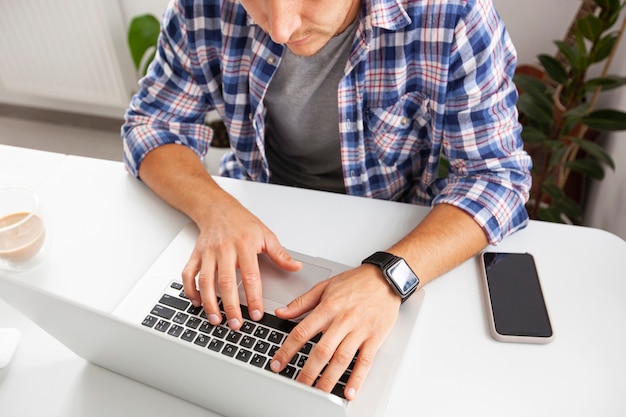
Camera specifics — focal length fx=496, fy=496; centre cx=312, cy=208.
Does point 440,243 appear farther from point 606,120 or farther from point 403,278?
point 606,120

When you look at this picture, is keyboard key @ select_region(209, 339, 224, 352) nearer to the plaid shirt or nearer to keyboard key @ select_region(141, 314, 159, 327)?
keyboard key @ select_region(141, 314, 159, 327)

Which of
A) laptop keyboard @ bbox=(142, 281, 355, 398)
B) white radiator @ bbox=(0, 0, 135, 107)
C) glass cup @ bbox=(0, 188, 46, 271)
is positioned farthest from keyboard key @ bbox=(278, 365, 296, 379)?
white radiator @ bbox=(0, 0, 135, 107)

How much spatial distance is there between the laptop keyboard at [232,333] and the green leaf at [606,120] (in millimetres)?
1039

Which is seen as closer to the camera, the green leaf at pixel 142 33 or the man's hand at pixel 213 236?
the man's hand at pixel 213 236

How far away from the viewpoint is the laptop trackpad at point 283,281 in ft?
2.46

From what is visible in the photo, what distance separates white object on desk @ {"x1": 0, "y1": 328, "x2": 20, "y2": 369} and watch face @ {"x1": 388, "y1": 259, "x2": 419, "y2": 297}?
0.55m

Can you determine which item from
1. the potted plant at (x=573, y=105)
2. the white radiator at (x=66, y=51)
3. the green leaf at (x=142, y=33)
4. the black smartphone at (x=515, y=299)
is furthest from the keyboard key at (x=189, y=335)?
the white radiator at (x=66, y=51)

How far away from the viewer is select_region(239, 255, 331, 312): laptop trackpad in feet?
2.46

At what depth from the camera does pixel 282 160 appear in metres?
1.19

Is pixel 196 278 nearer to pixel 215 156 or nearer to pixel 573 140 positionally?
pixel 573 140

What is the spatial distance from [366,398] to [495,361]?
0.19 metres

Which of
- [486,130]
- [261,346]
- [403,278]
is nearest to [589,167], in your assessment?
[486,130]

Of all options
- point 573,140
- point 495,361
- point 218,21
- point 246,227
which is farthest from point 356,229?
point 573,140

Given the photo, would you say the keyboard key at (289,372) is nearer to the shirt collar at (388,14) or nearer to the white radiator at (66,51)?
the shirt collar at (388,14)
